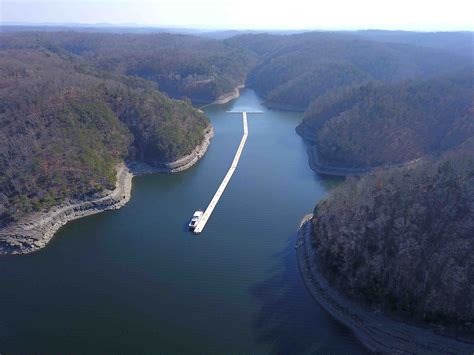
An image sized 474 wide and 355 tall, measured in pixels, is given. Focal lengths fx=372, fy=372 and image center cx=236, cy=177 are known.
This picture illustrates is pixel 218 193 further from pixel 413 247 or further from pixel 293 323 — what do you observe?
pixel 413 247

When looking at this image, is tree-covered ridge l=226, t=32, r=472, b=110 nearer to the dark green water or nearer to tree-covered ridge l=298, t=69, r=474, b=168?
tree-covered ridge l=298, t=69, r=474, b=168

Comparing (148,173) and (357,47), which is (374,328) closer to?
(148,173)

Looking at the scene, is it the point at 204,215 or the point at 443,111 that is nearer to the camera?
the point at 204,215

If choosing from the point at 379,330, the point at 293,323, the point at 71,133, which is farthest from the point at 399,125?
the point at 71,133

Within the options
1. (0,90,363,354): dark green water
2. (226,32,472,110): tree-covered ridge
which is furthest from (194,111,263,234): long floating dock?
(226,32,472,110): tree-covered ridge

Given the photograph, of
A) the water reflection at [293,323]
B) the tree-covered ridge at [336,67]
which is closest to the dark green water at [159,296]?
the water reflection at [293,323]

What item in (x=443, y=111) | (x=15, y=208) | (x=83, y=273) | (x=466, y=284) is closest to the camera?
(x=466, y=284)

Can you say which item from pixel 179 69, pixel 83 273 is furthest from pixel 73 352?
pixel 179 69
